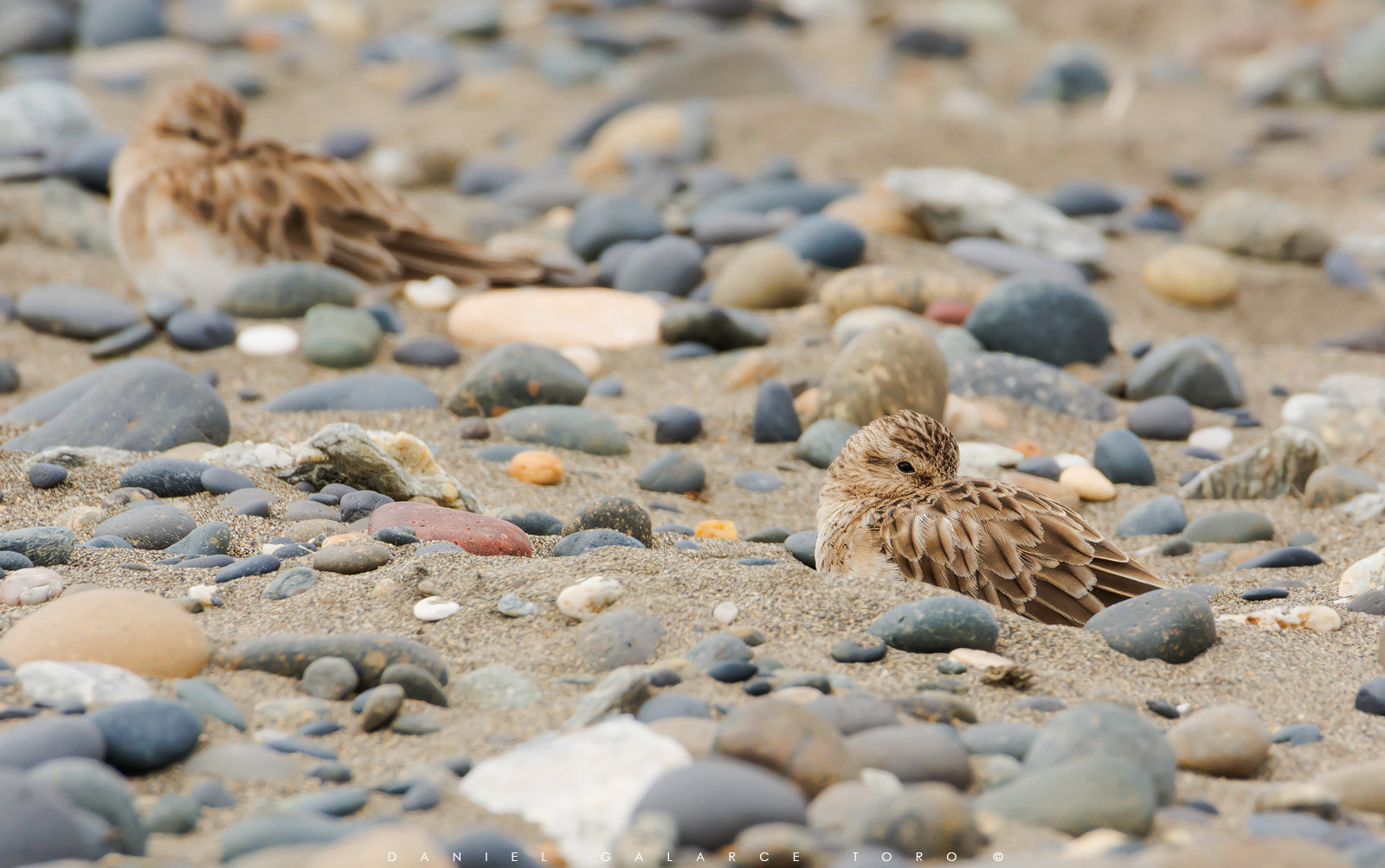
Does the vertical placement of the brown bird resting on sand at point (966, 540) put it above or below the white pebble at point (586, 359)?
above

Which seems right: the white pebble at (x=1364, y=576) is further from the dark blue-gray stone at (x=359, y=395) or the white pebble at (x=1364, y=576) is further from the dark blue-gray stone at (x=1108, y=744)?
the dark blue-gray stone at (x=359, y=395)

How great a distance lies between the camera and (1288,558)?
3.73 m

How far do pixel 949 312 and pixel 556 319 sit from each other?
6.35ft

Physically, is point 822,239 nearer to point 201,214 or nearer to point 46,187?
point 201,214

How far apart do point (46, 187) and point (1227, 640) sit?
695 cm

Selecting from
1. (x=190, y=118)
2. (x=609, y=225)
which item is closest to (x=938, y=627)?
(x=609, y=225)

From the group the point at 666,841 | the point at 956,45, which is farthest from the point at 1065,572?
the point at 956,45

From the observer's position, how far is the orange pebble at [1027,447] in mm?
4781

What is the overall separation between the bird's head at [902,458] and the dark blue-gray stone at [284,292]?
3.34 metres

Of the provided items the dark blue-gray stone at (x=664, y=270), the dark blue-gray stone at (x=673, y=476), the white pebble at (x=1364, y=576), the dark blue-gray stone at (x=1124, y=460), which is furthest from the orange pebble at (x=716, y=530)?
the dark blue-gray stone at (x=664, y=270)

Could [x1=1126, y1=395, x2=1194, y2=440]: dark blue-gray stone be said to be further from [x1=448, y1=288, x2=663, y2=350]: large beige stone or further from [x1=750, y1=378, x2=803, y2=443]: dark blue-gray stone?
[x1=448, y1=288, x2=663, y2=350]: large beige stone

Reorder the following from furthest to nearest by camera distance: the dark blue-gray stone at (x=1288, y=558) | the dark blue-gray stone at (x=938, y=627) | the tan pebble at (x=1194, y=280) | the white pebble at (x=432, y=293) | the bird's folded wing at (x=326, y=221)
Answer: the tan pebble at (x=1194, y=280)
the white pebble at (x=432, y=293)
the bird's folded wing at (x=326, y=221)
the dark blue-gray stone at (x=1288, y=558)
the dark blue-gray stone at (x=938, y=627)

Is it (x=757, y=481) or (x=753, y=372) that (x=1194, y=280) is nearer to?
(x=753, y=372)

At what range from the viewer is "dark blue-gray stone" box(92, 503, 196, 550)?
321cm
